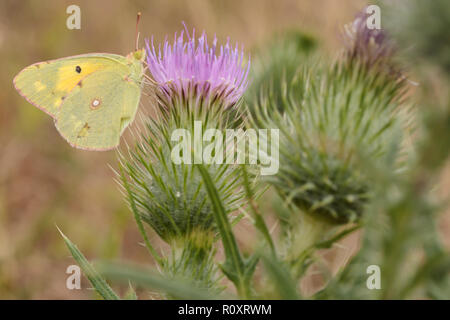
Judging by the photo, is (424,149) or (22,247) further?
(22,247)

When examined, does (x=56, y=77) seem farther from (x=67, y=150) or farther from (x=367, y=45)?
(x=67, y=150)

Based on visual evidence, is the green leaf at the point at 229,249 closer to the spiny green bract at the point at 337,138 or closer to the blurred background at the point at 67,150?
the spiny green bract at the point at 337,138

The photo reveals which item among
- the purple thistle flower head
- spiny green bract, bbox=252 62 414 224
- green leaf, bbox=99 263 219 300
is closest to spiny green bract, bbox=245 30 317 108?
the purple thistle flower head

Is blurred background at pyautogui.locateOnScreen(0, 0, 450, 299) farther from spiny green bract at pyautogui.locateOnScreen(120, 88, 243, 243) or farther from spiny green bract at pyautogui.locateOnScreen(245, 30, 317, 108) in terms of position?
spiny green bract at pyautogui.locateOnScreen(120, 88, 243, 243)

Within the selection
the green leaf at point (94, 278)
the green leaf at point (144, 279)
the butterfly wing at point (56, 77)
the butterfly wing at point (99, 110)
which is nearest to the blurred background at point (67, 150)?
the butterfly wing at point (99, 110)
